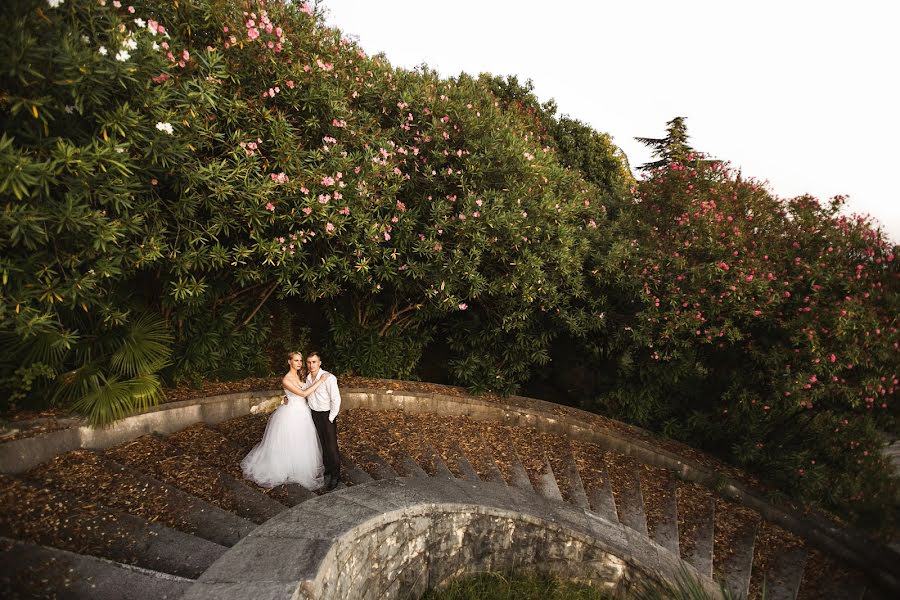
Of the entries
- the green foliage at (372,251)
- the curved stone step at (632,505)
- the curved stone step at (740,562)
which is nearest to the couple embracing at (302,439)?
the green foliage at (372,251)

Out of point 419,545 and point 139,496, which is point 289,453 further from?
point 419,545

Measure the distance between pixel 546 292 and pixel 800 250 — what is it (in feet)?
13.8

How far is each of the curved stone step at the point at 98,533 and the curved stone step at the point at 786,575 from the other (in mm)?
6514

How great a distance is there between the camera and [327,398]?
17.7 feet

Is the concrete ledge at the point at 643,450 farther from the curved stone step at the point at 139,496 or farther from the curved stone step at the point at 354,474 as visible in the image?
the curved stone step at the point at 139,496

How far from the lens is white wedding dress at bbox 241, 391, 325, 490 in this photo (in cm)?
536

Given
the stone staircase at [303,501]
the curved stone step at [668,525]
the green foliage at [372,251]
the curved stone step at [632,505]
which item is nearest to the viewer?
the stone staircase at [303,501]

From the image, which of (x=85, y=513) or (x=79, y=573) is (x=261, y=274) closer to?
(x=85, y=513)

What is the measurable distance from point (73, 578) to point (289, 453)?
2445 millimetres

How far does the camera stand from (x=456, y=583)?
17.2 feet

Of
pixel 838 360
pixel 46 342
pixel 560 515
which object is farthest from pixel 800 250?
pixel 46 342

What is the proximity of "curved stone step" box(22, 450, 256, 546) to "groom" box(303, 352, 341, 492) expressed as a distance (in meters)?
1.24

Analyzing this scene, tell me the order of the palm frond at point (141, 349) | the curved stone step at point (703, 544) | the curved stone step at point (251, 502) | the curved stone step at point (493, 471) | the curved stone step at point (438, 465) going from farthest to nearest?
the curved stone step at point (493, 471)
the curved stone step at point (438, 465)
the curved stone step at point (703, 544)
the palm frond at point (141, 349)
the curved stone step at point (251, 502)

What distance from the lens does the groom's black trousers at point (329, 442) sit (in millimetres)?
5355
